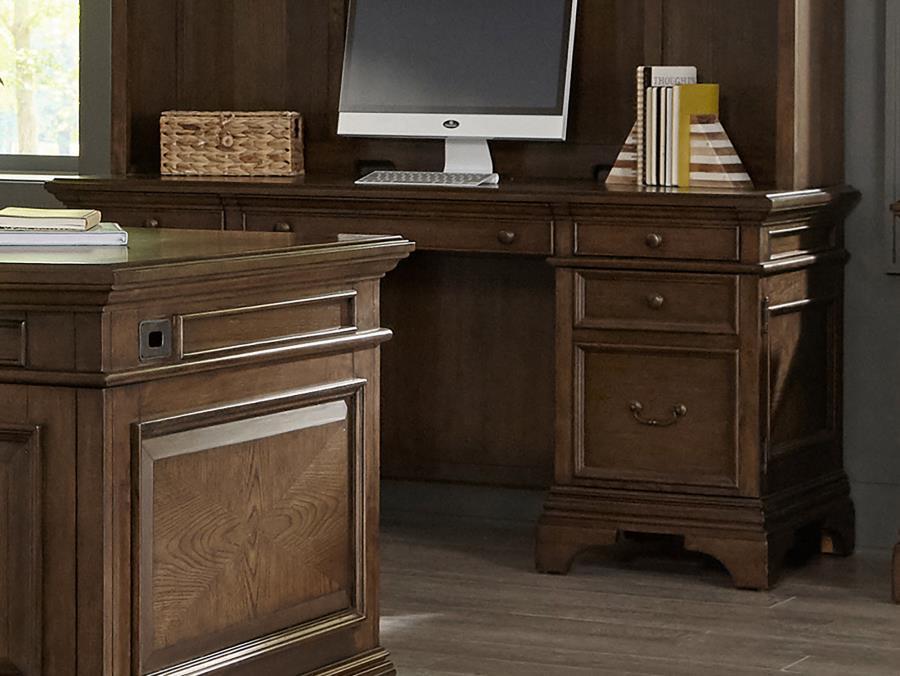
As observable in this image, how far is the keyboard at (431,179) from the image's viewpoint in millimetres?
4148

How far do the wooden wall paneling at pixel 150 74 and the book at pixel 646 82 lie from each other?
1.37 m

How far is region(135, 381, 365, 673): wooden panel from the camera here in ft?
8.10

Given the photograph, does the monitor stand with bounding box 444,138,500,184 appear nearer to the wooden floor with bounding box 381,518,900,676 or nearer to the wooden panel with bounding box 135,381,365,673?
the wooden floor with bounding box 381,518,900,676

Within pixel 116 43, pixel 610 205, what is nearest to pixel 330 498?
pixel 610 205

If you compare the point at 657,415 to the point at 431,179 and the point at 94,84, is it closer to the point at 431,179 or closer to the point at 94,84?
the point at 431,179

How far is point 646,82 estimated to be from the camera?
4184mm

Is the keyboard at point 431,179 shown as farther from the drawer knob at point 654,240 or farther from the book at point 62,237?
the book at point 62,237

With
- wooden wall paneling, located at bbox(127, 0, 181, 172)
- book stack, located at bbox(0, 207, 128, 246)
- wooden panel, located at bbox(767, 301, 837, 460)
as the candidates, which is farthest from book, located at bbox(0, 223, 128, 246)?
wooden wall paneling, located at bbox(127, 0, 181, 172)

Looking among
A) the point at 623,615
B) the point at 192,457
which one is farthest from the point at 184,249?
the point at 623,615

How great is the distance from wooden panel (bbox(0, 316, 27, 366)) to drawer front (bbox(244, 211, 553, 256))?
181 cm

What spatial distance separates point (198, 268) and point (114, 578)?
44 centimetres

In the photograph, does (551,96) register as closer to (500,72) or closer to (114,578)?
(500,72)

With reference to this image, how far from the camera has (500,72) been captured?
4422 millimetres

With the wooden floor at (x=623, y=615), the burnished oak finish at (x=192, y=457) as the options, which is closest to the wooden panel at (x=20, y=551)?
the burnished oak finish at (x=192, y=457)
